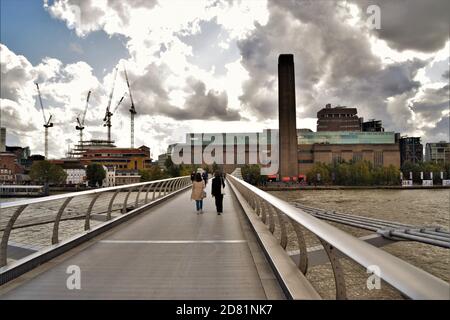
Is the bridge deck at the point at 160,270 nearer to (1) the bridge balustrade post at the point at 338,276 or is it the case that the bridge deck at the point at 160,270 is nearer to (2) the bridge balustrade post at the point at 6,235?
(2) the bridge balustrade post at the point at 6,235

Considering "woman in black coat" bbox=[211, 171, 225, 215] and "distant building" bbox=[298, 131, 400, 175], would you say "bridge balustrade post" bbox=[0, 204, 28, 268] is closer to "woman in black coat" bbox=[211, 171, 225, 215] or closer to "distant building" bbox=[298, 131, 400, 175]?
"woman in black coat" bbox=[211, 171, 225, 215]

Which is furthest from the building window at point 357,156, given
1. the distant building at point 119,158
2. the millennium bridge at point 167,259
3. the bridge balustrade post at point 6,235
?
the bridge balustrade post at point 6,235

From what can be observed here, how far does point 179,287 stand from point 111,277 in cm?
97

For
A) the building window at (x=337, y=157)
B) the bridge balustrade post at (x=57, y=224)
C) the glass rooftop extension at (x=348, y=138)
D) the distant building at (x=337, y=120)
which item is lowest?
the bridge balustrade post at (x=57, y=224)

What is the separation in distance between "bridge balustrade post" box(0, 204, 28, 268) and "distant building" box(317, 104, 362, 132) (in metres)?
143

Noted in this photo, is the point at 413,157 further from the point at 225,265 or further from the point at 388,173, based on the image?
the point at 225,265

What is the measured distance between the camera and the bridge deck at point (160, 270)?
3.92 m

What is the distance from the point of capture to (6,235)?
14.9ft

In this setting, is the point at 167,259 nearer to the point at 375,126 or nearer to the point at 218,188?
the point at 218,188

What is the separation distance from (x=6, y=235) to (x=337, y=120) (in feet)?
476

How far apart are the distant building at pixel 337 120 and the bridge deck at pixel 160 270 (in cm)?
13988

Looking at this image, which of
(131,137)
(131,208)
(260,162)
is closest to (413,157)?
(260,162)

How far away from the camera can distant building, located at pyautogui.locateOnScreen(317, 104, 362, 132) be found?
141 meters
